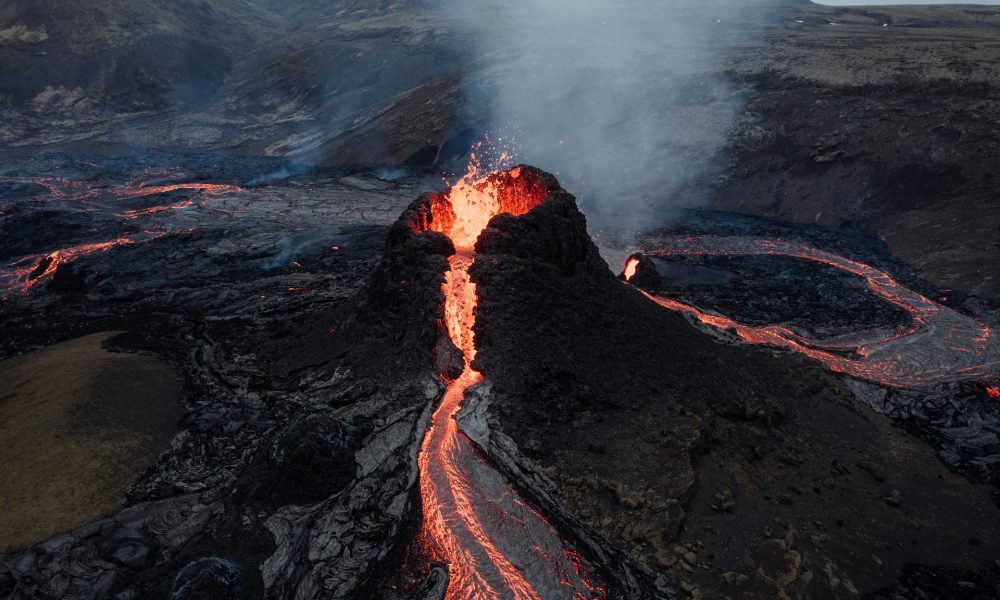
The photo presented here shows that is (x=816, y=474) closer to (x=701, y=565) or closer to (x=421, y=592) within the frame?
(x=701, y=565)

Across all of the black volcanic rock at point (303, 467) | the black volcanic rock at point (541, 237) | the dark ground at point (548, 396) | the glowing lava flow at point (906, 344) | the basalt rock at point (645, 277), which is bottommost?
the glowing lava flow at point (906, 344)

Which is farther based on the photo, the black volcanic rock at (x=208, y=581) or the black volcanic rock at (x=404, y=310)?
the black volcanic rock at (x=404, y=310)

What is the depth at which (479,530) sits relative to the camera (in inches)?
293

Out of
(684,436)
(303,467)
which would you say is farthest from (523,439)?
(303,467)

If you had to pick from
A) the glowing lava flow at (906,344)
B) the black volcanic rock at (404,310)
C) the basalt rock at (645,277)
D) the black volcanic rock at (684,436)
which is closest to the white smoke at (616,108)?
the basalt rock at (645,277)

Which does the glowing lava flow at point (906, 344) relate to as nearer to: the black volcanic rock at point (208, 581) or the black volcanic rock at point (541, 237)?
the black volcanic rock at point (541, 237)

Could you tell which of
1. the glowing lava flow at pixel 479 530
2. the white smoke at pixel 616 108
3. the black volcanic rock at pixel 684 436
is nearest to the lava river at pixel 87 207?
the black volcanic rock at pixel 684 436

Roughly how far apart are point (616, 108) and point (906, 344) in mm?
27673

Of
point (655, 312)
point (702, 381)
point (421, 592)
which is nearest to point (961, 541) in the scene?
point (702, 381)

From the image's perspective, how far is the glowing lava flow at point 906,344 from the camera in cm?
1427

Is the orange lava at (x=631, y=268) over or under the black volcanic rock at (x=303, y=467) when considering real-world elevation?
under

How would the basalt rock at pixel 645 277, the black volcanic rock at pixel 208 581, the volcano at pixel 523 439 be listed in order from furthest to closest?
the basalt rock at pixel 645 277, the volcano at pixel 523 439, the black volcanic rock at pixel 208 581

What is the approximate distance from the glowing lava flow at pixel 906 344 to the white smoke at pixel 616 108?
1258 cm

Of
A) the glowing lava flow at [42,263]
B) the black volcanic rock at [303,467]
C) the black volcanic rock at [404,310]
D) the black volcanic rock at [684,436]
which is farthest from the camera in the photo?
the glowing lava flow at [42,263]
